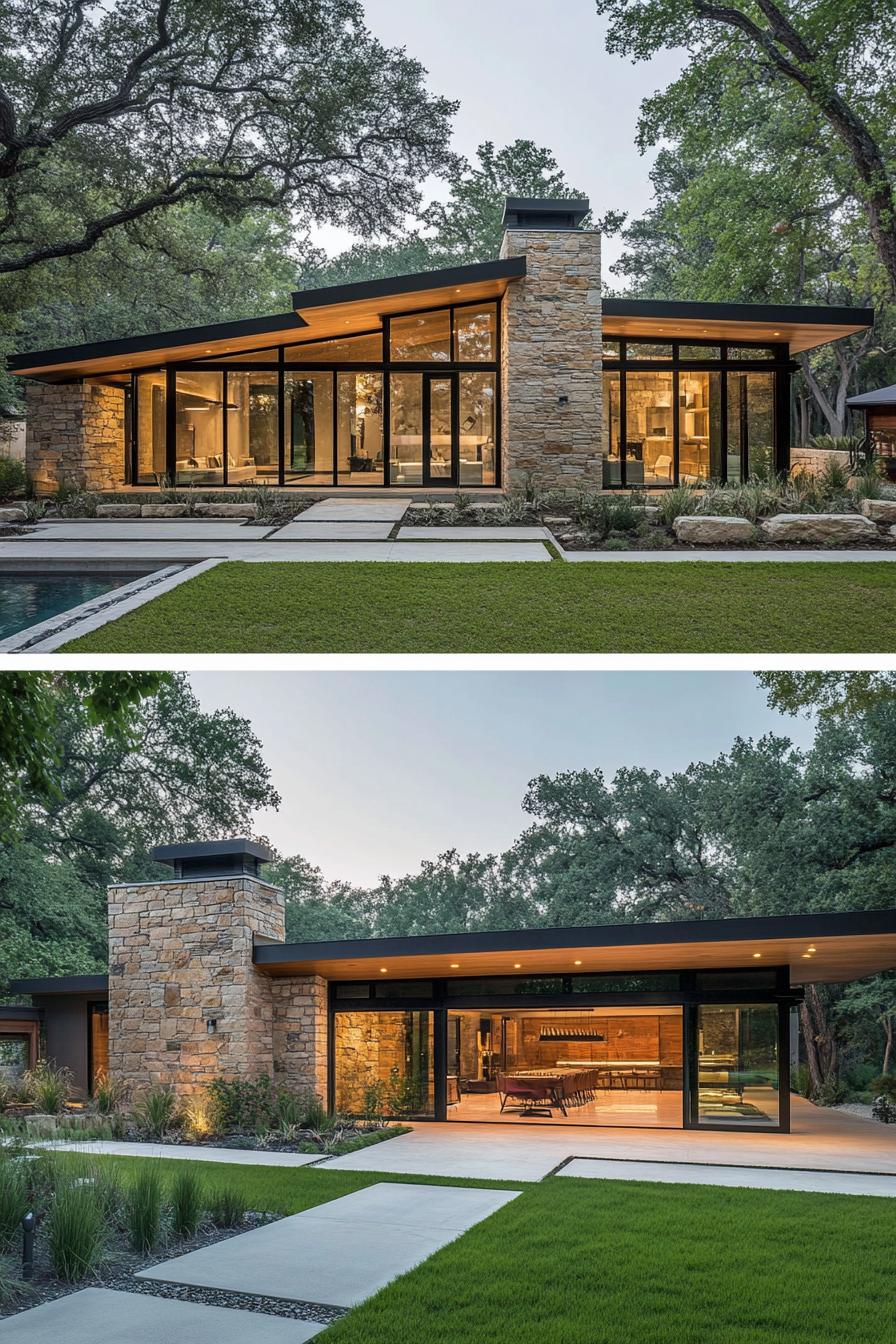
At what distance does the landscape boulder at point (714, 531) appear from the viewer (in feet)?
47.2

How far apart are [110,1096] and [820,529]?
1169 cm

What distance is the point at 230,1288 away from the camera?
20.5 feet

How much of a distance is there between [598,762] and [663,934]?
21372 millimetres

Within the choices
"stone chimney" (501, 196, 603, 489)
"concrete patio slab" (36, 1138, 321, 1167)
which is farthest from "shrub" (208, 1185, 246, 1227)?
"stone chimney" (501, 196, 603, 489)

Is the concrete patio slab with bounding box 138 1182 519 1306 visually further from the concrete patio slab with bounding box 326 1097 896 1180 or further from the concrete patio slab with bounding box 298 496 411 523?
the concrete patio slab with bounding box 298 496 411 523

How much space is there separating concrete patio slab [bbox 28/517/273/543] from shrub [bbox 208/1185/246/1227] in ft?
29.1

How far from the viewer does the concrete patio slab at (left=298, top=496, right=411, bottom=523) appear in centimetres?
1664

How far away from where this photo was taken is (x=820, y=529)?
571 inches

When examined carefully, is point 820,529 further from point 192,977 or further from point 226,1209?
point 226,1209

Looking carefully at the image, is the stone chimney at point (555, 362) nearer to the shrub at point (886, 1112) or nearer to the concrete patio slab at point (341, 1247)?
the shrub at point (886, 1112)

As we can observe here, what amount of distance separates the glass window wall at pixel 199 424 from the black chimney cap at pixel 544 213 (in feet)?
22.9

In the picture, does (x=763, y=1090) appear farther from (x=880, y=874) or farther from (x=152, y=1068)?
(x=152, y=1068)

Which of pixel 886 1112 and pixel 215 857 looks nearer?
pixel 215 857

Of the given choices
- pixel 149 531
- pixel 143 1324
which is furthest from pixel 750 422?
pixel 143 1324
